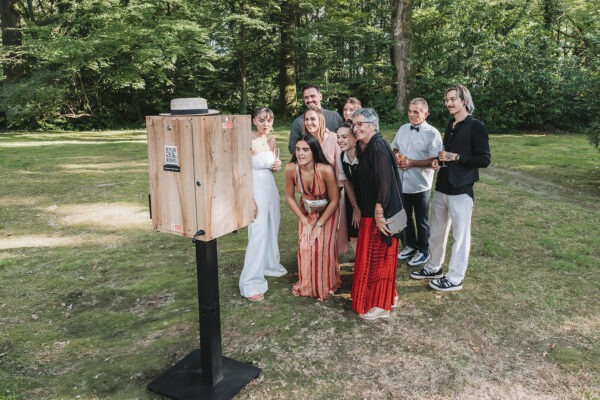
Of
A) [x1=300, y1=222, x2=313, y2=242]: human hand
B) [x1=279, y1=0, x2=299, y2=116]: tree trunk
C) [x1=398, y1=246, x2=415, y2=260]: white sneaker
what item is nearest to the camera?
[x1=300, y1=222, x2=313, y2=242]: human hand

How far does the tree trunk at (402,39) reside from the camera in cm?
1767

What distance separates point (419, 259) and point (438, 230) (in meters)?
0.75

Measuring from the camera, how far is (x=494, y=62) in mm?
16812

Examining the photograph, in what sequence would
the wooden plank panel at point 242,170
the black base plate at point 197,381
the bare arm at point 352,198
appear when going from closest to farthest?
the wooden plank panel at point 242,170 → the black base plate at point 197,381 → the bare arm at point 352,198

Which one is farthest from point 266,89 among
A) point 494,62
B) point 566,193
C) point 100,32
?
point 566,193

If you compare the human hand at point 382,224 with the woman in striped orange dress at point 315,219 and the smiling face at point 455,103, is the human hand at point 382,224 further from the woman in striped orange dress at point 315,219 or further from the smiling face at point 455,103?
the smiling face at point 455,103

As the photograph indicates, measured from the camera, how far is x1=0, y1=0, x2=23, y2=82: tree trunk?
69.4ft

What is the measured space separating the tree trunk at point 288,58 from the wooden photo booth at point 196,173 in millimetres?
20943

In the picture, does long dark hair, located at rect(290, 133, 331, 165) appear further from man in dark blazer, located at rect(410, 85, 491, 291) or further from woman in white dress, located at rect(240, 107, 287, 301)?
man in dark blazer, located at rect(410, 85, 491, 291)

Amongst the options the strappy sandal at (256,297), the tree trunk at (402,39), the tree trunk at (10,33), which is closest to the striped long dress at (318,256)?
the strappy sandal at (256,297)

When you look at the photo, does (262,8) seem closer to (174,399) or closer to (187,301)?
(187,301)

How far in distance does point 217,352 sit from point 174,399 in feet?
1.33

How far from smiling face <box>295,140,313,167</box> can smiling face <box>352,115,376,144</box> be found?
506 mm

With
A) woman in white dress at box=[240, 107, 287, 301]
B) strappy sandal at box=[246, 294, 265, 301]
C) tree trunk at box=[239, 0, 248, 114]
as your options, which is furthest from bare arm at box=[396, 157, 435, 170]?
tree trunk at box=[239, 0, 248, 114]
